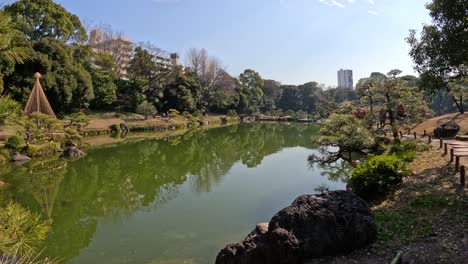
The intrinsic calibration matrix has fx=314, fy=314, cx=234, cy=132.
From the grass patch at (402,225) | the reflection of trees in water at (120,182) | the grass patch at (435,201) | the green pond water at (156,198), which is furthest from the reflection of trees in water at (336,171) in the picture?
the grass patch at (402,225)

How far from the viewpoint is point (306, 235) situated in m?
3.61

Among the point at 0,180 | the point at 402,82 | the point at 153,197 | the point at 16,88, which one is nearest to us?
the point at 153,197

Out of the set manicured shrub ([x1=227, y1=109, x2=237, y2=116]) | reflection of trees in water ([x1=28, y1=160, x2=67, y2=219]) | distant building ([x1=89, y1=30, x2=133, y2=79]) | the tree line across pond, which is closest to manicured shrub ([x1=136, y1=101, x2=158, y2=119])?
the tree line across pond

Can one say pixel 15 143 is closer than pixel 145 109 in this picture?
Yes

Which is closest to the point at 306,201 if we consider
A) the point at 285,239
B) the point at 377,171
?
the point at 285,239

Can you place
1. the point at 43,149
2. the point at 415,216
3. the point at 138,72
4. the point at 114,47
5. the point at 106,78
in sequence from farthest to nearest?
the point at 114,47 → the point at 138,72 → the point at 106,78 → the point at 43,149 → the point at 415,216

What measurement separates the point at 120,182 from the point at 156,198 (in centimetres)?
233

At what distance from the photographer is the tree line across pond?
19.1ft

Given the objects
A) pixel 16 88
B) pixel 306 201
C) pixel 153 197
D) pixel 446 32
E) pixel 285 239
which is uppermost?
pixel 16 88

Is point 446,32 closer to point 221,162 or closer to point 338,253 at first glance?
point 338,253

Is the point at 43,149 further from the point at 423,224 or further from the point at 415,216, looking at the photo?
the point at 423,224

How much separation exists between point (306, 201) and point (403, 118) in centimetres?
966

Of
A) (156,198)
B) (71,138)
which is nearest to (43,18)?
(71,138)

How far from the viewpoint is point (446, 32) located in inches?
222
